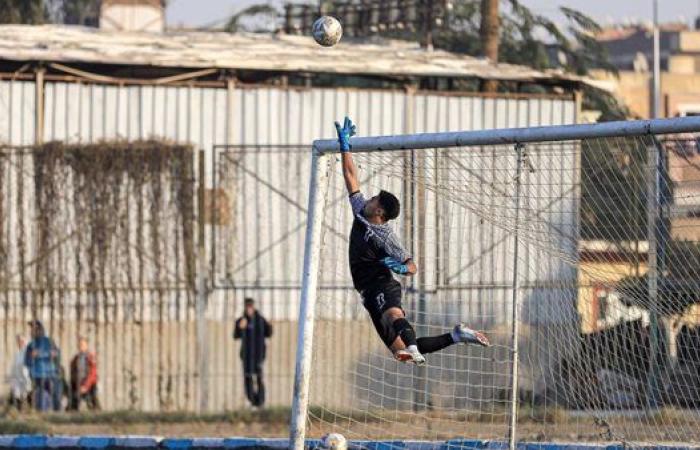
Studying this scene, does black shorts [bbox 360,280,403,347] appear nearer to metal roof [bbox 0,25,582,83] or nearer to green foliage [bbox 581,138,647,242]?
green foliage [bbox 581,138,647,242]

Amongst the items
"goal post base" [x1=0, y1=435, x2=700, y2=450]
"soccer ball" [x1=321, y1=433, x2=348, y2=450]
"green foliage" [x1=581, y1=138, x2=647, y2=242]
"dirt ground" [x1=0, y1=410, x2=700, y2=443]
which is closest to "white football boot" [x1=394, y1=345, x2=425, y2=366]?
"soccer ball" [x1=321, y1=433, x2=348, y2=450]

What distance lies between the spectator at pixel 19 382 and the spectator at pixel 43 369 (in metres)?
0.07

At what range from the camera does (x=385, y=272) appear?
1251 cm

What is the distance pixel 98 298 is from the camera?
71.0ft

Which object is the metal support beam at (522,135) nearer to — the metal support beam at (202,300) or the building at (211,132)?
the building at (211,132)

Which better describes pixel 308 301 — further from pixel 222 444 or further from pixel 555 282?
pixel 555 282

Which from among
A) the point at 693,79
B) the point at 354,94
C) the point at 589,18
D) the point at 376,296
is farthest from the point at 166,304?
the point at 693,79

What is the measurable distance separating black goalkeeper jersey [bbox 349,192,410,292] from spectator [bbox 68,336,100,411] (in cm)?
914

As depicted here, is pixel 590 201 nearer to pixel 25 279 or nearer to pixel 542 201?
pixel 542 201

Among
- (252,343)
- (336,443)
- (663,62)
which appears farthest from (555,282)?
(663,62)

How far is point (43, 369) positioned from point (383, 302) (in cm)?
946

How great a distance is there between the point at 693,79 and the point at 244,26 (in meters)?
32.1

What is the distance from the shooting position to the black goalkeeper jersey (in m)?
12.2

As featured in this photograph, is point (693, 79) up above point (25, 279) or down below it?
above
